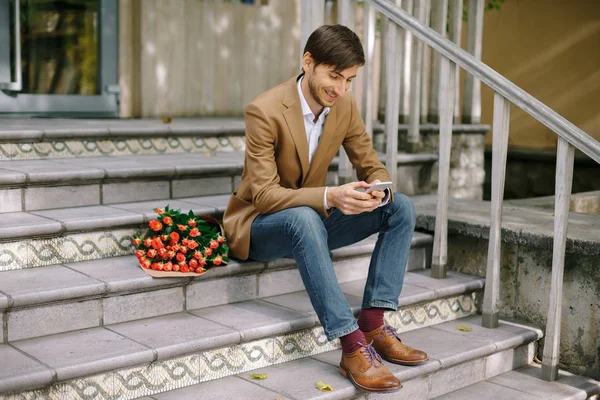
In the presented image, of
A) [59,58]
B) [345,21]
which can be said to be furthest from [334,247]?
[59,58]

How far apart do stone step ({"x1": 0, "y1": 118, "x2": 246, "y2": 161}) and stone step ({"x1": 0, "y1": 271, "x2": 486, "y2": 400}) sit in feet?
5.03

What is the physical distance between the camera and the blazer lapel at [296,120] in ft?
10.7

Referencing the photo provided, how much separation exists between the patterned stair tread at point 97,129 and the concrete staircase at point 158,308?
2 cm

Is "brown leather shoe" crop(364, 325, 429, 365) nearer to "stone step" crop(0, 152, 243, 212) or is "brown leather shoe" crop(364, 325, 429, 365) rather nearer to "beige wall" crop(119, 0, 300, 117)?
"stone step" crop(0, 152, 243, 212)

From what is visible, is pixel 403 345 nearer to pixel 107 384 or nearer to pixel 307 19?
pixel 107 384

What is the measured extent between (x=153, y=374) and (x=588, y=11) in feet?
17.7

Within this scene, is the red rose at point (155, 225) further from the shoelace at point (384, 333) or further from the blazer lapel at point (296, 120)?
the shoelace at point (384, 333)

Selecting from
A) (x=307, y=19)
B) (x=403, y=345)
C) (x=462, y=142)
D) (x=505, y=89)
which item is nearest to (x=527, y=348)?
(x=403, y=345)

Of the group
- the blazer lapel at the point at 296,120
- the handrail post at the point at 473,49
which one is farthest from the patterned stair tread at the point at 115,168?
the handrail post at the point at 473,49

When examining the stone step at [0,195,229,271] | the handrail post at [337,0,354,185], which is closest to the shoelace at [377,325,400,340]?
the stone step at [0,195,229,271]

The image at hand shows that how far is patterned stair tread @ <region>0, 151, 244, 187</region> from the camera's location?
3652mm

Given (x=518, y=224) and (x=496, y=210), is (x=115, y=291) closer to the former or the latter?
(x=496, y=210)

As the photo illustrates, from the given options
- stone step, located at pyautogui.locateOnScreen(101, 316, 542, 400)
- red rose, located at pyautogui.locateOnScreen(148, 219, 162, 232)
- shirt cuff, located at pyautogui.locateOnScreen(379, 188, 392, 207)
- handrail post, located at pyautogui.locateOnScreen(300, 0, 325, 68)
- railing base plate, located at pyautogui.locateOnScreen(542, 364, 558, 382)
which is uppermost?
handrail post, located at pyautogui.locateOnScreen(300, 0, 325, 68)

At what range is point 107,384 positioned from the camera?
273 cm
